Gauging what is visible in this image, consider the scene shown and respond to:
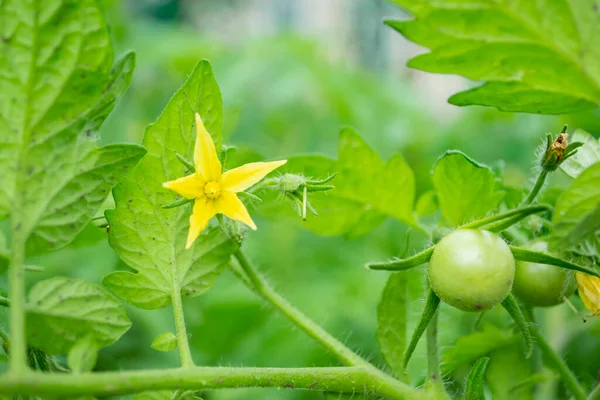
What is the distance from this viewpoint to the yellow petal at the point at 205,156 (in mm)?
515

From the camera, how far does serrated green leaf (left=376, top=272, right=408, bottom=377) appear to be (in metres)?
0.62

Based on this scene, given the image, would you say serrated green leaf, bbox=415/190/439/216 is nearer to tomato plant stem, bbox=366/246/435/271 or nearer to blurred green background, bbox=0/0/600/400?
blurred green background, bbox=0/0/600/400

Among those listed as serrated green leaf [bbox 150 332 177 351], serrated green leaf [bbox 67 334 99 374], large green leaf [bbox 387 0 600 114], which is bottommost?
serrated green leaf [bbox 150 332 177 351]

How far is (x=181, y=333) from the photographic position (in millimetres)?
528

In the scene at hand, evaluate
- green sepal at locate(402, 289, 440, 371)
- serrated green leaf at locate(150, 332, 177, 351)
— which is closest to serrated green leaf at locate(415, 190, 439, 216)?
green sepal at locate(402, 289, 440, 371)

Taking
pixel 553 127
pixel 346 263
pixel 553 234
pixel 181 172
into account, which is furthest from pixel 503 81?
pixel 346 263

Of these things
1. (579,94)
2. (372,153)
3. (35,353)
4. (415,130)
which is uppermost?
(579,94)

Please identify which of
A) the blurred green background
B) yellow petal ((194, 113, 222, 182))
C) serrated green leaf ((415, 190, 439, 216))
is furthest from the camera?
the blurred green background

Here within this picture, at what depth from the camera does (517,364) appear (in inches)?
28.7

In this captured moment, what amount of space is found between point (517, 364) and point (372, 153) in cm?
31

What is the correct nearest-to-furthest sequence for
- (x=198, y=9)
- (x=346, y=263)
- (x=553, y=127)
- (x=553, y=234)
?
(x=553, y=234), (x=553, y=127), (x=346, y=263), (x=198, y=9)

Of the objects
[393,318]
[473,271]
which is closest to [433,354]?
[393,318]

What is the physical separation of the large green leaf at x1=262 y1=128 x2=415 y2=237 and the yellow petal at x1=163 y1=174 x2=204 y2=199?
0.18 metres

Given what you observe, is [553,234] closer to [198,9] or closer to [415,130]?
[415,130]
